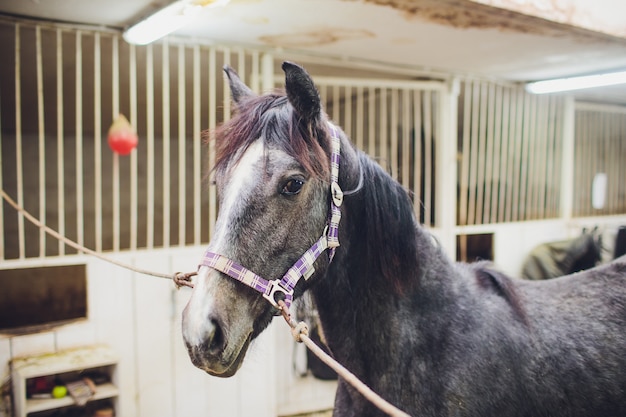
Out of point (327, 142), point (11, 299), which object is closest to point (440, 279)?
point (327, 142)

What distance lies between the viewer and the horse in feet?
4.21

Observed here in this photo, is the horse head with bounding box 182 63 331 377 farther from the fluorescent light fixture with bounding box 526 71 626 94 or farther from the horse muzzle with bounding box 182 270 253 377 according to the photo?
the fluorescent light fixture with bounding box 526 71 626 94

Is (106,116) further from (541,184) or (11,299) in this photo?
(541,184)

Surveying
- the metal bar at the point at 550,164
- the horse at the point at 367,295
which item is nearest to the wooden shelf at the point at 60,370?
the horse at the point at 367,295

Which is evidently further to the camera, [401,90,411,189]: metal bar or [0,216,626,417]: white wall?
[401,90,411,189]: metal bar

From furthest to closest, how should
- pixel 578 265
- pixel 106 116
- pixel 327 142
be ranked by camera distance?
pixel 106 116 → pixel 578 265 → pixel 327 142

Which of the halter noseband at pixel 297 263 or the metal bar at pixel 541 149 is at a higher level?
the metal bar at pixel 541 149

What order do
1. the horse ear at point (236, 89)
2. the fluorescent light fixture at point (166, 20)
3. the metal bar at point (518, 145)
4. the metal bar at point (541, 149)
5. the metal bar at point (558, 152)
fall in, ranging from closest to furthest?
the horse ear at point (236, 89) < the fluorescent light fixture at point (166, 20) < the metal bar at point (518, 145) < the metal bar at point (541, 149) < the metal bar at point (558, 152)

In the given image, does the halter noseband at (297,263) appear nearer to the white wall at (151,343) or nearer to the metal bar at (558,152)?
the white wall at (151,343)

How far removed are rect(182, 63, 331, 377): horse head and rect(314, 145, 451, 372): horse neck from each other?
142 mm

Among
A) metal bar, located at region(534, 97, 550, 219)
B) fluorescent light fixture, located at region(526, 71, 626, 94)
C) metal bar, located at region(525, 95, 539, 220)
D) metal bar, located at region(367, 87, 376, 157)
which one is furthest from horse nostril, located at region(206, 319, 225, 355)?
metal bar, located at region(534, 97, 550, 219)

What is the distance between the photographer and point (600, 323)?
177 centimetres

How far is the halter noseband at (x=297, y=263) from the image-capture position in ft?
4.07

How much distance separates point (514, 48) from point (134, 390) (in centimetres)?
358
